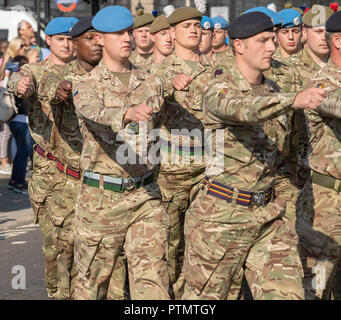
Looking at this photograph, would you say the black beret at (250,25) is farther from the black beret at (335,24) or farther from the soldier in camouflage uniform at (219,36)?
the soldier in camouflage uniform at (219,36)

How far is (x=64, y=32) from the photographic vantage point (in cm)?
784

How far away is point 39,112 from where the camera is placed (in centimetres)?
775

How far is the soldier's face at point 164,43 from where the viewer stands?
9734mm

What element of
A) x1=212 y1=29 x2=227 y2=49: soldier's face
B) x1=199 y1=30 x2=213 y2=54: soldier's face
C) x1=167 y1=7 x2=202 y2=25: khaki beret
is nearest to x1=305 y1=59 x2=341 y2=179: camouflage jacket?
x1=167 y1=7 x2=202 y2=25: khaki beret

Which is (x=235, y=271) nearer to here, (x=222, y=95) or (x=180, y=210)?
(x=222, y=95)

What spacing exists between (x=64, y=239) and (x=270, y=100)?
3.25 metres

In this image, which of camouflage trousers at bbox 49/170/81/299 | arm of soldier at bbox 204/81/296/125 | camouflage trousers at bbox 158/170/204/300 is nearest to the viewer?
arm of soldier at bbox 204/81/296/125

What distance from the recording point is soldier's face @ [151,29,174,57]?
31.9ft

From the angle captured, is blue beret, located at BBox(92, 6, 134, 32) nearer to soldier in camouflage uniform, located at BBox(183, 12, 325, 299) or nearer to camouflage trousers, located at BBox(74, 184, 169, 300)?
soldier in camouflage uniform, located at BBox(183, 12, 325, 299)

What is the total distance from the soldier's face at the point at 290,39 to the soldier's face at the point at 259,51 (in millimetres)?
3804

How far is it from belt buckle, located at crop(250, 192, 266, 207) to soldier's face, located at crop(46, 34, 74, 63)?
3159mm

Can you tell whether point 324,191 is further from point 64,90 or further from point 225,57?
point 225,57

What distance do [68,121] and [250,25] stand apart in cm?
237

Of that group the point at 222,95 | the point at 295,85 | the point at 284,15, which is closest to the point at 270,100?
the point at 222,95
